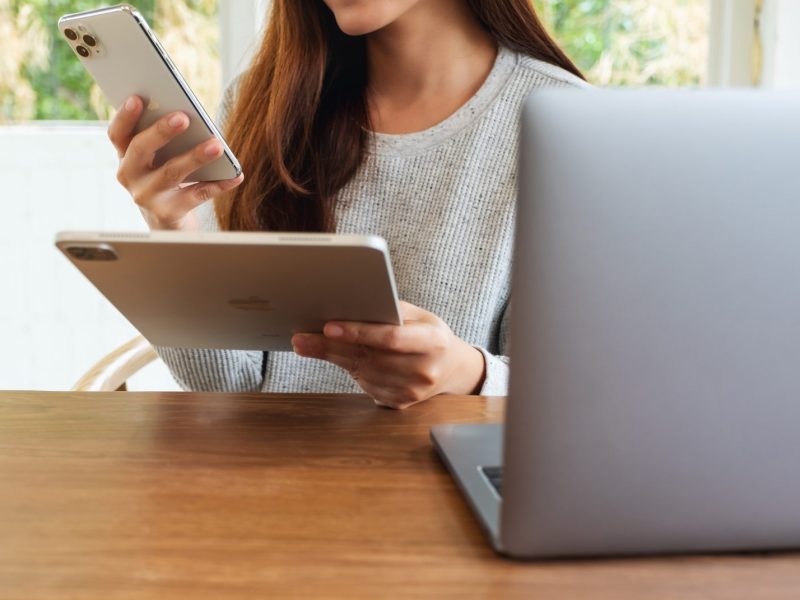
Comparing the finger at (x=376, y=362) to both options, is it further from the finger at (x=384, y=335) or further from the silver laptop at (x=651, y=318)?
the silver laptop at (x=651, y=318)

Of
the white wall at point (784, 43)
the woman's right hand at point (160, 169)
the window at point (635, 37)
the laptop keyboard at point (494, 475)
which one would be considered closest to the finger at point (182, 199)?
the woman's right hand at point (160, 169)

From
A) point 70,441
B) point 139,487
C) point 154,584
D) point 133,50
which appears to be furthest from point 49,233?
point 154,584

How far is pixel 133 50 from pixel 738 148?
72cm

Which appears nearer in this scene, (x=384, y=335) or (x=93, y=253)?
(x=93, y=253)

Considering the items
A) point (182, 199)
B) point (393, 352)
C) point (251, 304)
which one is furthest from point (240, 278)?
point (182, 199)

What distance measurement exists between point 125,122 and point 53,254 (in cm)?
133

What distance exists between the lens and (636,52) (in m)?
2.22

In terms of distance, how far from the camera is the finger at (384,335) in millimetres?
773

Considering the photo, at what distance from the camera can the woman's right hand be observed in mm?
1019

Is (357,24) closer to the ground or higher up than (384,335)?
higher up

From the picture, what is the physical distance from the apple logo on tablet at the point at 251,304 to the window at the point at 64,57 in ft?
5.16

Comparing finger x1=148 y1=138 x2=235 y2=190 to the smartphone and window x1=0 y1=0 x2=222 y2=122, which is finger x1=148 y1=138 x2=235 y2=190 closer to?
the smartphone

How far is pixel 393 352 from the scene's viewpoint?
805 millimetres

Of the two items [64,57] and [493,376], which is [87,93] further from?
[493,376]
